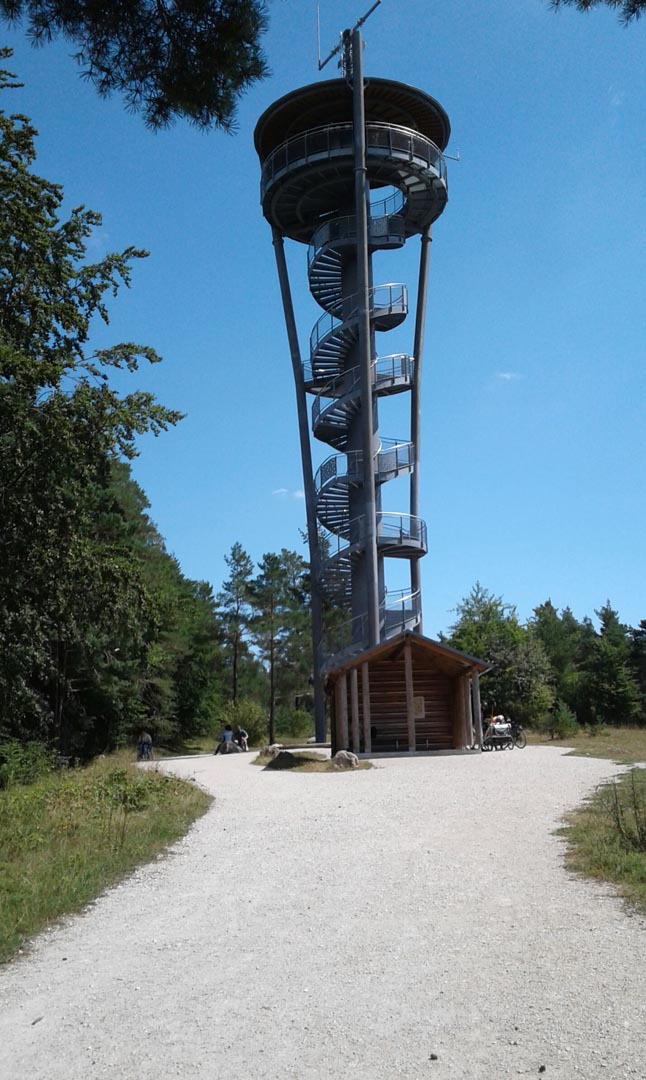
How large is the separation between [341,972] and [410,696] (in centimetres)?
1805

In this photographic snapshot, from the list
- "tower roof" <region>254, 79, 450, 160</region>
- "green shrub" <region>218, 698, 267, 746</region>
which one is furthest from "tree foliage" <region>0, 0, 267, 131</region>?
"green shrub" <region>218, 698, 267, 746</region>

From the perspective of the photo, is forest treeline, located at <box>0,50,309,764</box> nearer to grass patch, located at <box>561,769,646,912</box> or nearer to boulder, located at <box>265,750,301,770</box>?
boulder, located at <box>265,750,301,770</box>

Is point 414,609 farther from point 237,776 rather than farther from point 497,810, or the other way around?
point 497,810

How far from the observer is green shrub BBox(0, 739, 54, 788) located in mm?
17581

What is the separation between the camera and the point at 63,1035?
166 inches

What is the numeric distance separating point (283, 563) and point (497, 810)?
54092 millimetres

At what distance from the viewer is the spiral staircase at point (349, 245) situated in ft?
104

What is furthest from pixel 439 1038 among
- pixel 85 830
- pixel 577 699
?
pixel 577 699

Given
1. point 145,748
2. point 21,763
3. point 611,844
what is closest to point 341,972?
point 611,844

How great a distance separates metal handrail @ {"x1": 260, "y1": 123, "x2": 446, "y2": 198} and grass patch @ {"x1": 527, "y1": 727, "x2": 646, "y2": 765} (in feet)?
73.4

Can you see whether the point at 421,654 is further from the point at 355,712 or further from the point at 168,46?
the point at 168,46

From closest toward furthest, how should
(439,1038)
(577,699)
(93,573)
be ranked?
1. (439,1038)
2. (93,573)
3. (577,699)

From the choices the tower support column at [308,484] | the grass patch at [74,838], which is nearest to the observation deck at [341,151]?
the tower support column at [308,484]

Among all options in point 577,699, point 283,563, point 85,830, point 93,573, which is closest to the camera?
point 85,830
